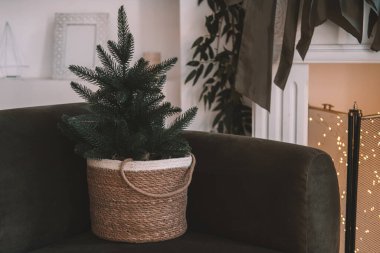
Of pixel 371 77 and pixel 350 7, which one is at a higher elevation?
pixel 350 7

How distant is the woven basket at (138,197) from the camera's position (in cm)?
144

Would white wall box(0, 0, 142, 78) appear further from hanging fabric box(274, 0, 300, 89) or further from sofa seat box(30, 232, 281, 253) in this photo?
sofa seat box(30, 232, 281, 253)

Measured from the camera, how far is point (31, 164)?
1468mm

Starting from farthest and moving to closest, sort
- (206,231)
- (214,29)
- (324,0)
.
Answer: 1. (214,29)
2. (324,0)
3. (206,231)

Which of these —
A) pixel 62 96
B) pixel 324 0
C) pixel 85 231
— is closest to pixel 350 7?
pixel 324 0

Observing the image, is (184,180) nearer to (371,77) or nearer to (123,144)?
(123,144)

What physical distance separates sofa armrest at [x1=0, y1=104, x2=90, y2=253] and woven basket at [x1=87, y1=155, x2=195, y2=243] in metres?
0.08

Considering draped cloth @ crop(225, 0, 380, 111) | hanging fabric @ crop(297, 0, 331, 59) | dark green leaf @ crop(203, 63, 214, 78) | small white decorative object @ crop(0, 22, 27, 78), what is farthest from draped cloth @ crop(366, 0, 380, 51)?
small white decorative object @ crop(0, 22, 27, 78)

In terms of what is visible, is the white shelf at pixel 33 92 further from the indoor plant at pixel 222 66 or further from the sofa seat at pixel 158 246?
the sofa seat at pixel 158 246

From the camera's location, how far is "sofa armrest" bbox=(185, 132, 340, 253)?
4.68ft

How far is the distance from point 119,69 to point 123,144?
0.19m

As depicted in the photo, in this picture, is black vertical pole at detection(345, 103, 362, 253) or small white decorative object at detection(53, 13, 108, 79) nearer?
black vertical pole at detection(345, 103, 362, 253)

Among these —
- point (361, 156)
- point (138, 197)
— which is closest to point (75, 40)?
point (361, 156)

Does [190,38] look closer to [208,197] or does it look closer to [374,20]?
[374,20]
